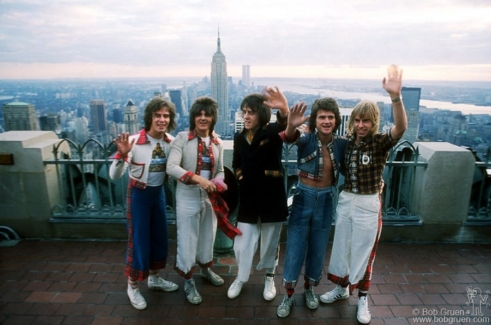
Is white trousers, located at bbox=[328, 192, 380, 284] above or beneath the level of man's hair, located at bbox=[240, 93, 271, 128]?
beneath

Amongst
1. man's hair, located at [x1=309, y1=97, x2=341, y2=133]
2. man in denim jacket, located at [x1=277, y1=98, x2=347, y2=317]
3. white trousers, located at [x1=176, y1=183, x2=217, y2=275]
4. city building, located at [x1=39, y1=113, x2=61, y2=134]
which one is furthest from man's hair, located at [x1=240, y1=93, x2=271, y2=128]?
city building, located at [x1=39, y1=113, x2=61, y2=134]

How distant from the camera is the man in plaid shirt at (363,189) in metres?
2.62

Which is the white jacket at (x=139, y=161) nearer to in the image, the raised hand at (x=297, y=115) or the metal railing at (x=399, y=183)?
the raised hand at (x=297, y=115)

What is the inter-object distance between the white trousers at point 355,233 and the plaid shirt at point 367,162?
0.27 feet

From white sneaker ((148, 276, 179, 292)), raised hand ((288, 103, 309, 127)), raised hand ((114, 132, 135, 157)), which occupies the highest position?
raised hand ((288, 103, 309, 127))

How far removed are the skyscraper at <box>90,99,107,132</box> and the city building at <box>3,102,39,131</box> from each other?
84 cm

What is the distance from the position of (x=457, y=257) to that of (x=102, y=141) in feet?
15.4

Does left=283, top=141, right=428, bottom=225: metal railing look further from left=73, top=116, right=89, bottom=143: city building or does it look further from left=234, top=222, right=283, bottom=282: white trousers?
left=73, top=116, right=89, bottom=143: city building

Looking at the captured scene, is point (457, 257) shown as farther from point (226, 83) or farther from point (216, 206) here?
point (226, 83)

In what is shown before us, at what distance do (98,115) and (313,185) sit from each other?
14.9 ft

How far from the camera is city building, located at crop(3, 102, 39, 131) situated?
182 inches

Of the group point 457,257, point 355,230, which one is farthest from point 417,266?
point 355,230

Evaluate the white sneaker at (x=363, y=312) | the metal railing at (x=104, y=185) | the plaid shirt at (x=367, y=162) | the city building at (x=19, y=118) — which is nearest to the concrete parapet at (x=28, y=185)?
the metal railing at (x=104, y=185)

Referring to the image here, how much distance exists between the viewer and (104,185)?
4613mm
